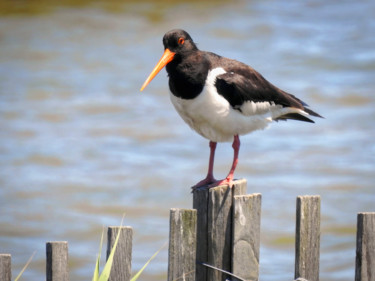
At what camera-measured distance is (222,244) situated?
4516 millimetres

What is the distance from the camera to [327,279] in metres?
8.80

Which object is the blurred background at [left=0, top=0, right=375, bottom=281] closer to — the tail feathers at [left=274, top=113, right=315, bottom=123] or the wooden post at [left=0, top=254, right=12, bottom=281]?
the tail feathers at [left=274, top=113, right=315, bottom=123]

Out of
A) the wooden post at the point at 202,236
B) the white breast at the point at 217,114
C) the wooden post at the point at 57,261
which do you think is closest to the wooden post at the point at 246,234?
the wooden post at the point at 202,236

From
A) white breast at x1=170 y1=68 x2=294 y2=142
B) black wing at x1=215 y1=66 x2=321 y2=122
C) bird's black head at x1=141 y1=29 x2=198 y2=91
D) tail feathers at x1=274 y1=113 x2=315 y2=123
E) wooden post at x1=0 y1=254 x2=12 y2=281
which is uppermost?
bird's black head at x1=141 y1=29 x2=198 y2=91

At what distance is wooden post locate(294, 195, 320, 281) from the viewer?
4.24 meters

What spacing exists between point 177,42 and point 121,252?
2.10 metres

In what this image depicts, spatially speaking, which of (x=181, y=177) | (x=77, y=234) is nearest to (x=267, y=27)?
(x=181, y=177)

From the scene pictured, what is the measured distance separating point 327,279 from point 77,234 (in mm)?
3019

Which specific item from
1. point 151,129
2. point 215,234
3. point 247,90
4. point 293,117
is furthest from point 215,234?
point 151,129

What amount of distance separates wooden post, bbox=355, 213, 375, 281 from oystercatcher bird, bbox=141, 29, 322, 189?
143 cm

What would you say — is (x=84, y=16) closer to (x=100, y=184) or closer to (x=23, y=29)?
(x=23, y=29)

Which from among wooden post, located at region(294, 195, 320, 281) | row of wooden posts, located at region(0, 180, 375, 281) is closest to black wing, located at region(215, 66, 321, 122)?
row of wooden posts, located at region(0, 180, 375, 281)

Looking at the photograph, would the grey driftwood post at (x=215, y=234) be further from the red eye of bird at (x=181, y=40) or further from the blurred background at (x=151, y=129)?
the blurred background at (x=151, y=129)

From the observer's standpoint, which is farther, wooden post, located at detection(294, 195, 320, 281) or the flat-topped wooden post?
the flat-topped wooden post
